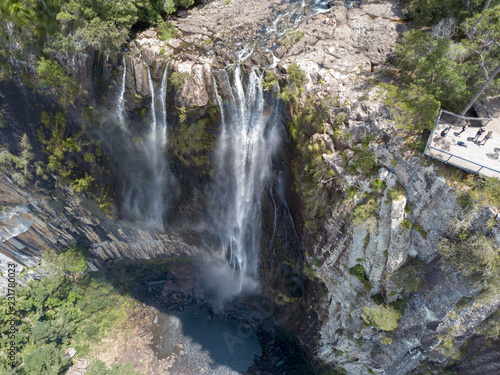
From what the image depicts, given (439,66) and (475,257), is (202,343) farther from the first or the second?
(439,66)

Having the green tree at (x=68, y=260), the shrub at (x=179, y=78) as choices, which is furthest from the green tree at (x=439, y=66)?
the green tree at (x=68, y=260)

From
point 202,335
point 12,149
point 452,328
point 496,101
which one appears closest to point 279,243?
point 452,328

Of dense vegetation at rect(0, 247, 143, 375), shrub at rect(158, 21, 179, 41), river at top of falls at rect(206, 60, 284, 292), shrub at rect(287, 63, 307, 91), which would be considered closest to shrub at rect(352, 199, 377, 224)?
river at top of falls at rect(206, 60, 284, 292)

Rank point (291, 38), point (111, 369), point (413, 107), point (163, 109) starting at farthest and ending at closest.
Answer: point (111, 369), point (163, 109), point (291, 38), point (413, 107)

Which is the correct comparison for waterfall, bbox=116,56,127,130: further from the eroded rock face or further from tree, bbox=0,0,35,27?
the eroded rock face

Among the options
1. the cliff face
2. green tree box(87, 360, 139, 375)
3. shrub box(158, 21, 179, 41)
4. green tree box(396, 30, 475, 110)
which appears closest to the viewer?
green tree box(396, 30, 475, 110)

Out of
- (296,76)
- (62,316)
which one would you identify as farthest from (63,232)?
(296,76)
